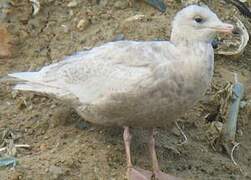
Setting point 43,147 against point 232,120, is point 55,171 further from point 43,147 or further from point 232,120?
point 232,120

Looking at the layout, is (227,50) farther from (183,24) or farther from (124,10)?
(183,24)

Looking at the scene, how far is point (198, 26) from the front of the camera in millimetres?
4746

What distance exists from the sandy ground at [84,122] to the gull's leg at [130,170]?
0.05m

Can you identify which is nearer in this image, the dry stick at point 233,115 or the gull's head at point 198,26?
the gull's head at point 198,26

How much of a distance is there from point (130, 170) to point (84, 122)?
0.62 meters

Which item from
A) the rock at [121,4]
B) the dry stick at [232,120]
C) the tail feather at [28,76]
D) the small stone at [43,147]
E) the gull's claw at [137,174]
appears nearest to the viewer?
the gull's claw at [137,174]

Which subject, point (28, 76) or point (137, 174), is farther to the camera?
point (28, 76)

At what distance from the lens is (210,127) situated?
5512 mm

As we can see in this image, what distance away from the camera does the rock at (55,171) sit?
4746 millimetres

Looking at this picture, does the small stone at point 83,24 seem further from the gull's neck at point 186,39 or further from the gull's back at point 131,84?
the gull's neck at point 186,39

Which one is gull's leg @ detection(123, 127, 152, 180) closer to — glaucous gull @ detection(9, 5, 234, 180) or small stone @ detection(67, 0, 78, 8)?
glaucous gull @ detection(9, 5, 234, 180)

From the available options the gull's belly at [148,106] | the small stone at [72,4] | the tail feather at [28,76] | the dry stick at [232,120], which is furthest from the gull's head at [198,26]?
the small stone at [72,4]

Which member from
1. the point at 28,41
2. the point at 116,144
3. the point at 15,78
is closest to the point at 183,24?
the point at 116,144

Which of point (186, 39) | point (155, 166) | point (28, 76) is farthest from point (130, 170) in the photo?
point (28, 76)
